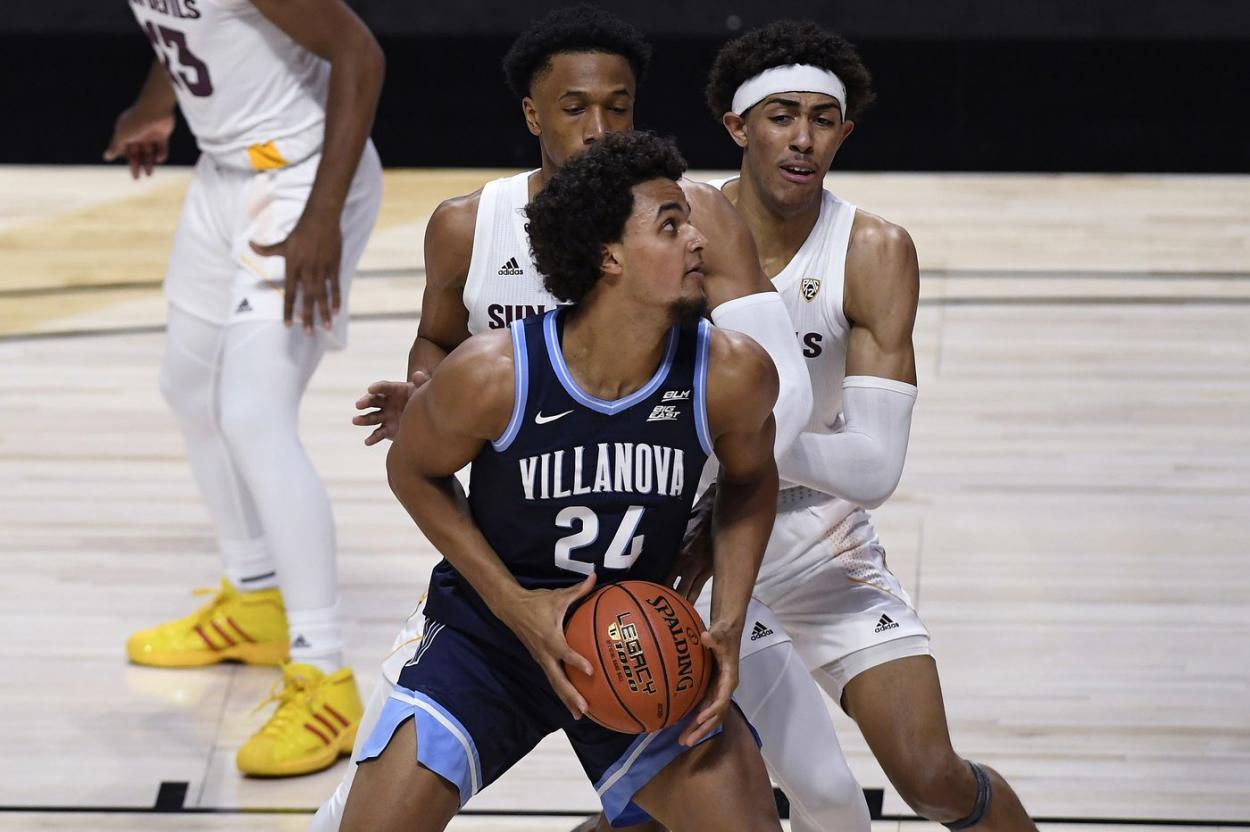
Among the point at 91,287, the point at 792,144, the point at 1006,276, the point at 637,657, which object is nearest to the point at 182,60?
the point at 792,144

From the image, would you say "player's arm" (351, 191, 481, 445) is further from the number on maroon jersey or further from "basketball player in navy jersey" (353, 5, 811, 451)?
the number on maroon jersey

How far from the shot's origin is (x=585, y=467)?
2863 millimetres

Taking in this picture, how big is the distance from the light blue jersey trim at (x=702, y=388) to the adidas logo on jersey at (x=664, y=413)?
0.04m

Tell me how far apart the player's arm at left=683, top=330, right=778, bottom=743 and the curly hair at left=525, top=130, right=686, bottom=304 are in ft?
0.81

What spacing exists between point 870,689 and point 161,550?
298 centimetres

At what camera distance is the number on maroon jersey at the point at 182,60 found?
4465 mm

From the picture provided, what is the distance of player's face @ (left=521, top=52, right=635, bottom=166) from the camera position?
11.0 ft

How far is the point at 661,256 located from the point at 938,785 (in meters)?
1.17

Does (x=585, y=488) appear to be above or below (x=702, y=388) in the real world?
below

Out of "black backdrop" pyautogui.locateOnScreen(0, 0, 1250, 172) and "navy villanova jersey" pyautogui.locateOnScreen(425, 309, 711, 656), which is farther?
"black backdrop" pyautogui.locateOnScreen(0, 0, 1250, 172)

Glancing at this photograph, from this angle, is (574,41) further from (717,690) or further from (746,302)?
(717,690)

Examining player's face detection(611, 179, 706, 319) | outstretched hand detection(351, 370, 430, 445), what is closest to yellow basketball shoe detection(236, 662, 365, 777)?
outstretched hand detection(351, 370, 430, 445)

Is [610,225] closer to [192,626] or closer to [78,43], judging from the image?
[192,626]

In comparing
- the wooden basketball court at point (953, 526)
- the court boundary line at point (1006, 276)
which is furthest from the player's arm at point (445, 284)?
the court boundary line at point (1006, 276)
